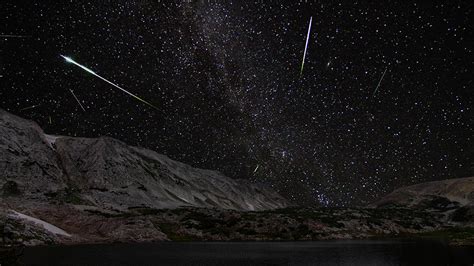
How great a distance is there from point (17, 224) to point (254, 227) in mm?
101087

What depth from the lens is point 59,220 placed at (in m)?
170

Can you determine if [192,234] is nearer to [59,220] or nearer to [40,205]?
[59,220]

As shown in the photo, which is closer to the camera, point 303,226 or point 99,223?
point 99,223

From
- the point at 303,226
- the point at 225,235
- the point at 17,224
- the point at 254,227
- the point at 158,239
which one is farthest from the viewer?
the point at 303,226

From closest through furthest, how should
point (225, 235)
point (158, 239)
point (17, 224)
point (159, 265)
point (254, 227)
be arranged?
point (159, 265) < point (17, 224) < point (158, 239) < point (225, 235) < point (254, 227)

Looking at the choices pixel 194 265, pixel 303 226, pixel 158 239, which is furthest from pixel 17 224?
pixel 303 226

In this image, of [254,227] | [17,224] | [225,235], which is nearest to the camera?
[17,224]

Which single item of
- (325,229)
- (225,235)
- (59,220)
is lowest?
(59,220)

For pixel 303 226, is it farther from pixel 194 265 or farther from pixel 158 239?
pixel 194 265

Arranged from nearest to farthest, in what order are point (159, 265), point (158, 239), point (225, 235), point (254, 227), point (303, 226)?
point (159, 265), point (158, 239), point (225, 235), point (254, 227), point (303, 226)

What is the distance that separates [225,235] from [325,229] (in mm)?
59903

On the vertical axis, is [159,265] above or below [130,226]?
above

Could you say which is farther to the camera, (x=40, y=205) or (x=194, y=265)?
Result: (x=40, y=205)

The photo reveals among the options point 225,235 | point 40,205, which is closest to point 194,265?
point 225,235
